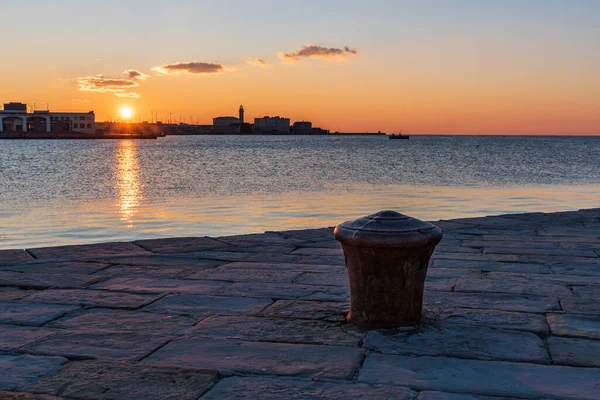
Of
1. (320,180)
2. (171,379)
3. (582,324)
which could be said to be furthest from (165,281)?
(320,180)

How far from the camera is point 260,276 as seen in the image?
529 centimetres

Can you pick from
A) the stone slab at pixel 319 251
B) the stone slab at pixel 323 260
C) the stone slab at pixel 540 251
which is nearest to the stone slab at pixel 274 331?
the stone slab at pixel 323 260

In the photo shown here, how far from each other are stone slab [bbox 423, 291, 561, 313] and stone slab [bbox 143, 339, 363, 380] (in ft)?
4.22

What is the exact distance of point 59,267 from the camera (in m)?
5.64

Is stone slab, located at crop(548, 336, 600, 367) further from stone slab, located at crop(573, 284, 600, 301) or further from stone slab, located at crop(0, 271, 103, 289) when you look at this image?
stone slab, located at crop(0, 271, 103, 289)

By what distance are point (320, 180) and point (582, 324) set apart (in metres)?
27.4

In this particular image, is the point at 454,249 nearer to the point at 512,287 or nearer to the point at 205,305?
the point at 512,287

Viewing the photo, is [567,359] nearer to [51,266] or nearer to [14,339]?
[14,339]

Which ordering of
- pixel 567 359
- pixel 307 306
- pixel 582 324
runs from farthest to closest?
pixel 307 306
pixel 582 324
pixel 567 359

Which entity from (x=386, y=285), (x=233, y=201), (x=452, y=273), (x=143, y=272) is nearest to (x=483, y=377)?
(x=386, y=285)

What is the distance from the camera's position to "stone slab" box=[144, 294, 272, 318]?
4117 millimetres

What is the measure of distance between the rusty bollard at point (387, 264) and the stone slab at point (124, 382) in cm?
109

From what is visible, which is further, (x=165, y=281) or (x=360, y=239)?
(x=165, y=281)

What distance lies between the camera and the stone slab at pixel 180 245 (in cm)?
662
